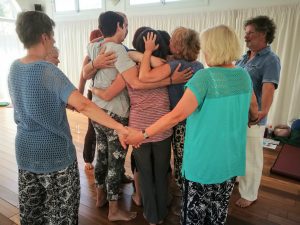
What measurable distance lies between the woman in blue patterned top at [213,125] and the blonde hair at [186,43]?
358 millimetres

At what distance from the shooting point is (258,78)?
210 cm

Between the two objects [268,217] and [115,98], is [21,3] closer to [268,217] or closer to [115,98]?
[115,98]

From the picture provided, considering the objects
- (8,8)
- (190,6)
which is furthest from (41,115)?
(8,8)

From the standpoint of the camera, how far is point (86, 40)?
601 centimetres

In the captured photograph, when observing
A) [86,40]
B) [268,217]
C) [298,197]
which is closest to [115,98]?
[268,217]

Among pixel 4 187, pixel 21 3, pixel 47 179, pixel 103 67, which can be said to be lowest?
pixel 4 187

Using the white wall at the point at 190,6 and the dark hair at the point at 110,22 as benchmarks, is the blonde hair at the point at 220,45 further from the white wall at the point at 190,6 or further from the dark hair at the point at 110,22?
the white wall at the point at 190,6

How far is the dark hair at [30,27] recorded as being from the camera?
1214mm

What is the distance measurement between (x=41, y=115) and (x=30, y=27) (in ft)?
1.40

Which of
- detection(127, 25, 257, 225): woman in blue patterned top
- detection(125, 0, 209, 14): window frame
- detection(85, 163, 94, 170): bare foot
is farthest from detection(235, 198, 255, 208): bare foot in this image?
detection(125, 0, 209, 14): window frame

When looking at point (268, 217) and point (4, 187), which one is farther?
point (4, 187)

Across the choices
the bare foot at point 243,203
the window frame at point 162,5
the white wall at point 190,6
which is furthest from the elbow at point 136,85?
the window frame at point 162,5

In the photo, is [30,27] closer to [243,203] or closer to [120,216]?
[120,216]

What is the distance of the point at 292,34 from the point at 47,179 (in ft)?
13.1
